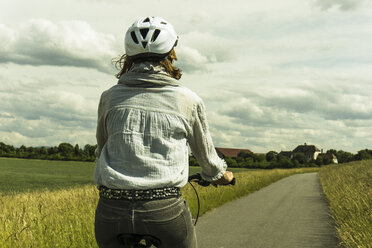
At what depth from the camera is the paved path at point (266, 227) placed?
7414 mm

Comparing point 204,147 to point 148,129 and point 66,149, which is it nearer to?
point 148,129

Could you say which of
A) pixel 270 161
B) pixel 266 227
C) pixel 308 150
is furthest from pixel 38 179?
pixel 308 150

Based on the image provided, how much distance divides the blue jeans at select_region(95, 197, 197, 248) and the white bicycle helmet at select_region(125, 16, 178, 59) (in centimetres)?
80

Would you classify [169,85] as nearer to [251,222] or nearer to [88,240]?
[88,240]

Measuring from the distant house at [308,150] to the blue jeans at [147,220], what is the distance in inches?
6907

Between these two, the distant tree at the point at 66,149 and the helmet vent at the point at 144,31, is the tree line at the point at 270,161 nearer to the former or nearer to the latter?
the distant tree at the point at 66,149

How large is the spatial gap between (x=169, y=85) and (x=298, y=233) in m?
6.94

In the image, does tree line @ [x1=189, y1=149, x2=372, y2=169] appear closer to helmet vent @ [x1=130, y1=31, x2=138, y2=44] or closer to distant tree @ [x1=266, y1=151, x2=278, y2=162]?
distant tree @ [x1=266, y1=151, x2=278, y2=162]

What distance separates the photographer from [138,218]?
208 centimetres

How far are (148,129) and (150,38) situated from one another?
0.50 metres

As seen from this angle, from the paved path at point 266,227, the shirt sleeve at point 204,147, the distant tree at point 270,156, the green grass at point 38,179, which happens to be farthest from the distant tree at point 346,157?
the shirt sleeve at point 204,147

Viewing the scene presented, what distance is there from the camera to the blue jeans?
2.08m

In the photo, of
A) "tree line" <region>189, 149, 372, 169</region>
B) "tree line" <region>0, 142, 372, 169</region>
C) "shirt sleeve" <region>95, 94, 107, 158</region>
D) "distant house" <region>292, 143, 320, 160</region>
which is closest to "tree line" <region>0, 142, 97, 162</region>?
"tree line" <region>0, 142, 372, 169</region>

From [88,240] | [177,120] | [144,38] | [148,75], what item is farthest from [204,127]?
[88,240]
